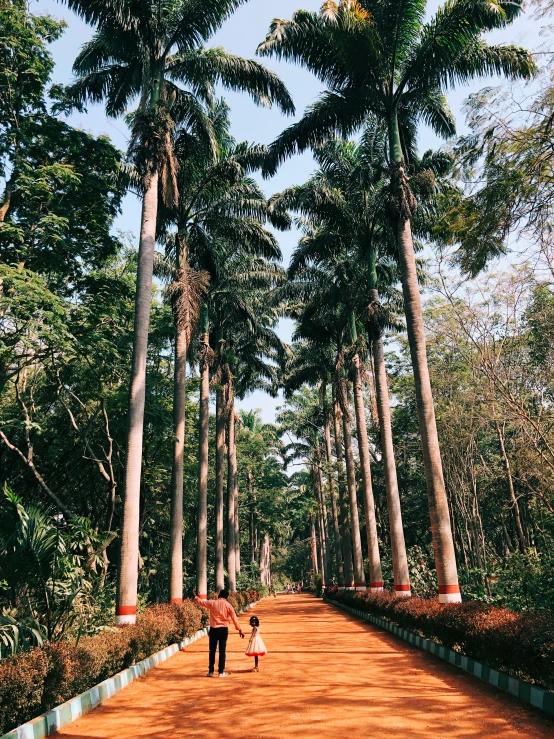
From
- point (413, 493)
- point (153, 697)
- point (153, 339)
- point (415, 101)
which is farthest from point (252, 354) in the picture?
point (153, 697)

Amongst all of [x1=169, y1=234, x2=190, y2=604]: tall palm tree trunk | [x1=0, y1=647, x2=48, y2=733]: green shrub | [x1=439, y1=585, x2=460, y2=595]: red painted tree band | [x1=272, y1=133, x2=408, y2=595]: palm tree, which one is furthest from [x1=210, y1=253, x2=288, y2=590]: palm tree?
[x1=0, y1=647, x2=48, y2=733]: green shrub

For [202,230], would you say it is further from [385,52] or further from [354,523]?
[354,523]

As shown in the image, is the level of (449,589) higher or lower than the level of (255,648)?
higher

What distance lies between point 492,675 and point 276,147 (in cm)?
1405

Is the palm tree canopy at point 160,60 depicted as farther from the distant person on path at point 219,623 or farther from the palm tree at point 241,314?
the distant person on path at point 219,623

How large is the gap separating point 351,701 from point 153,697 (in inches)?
107

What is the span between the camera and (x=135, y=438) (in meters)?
11.5

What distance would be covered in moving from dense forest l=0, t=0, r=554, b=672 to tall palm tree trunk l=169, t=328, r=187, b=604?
0.06 metres

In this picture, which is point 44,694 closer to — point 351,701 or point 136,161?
point 351,701

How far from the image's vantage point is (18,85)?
1405 centimetres

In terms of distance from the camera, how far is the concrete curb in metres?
5.92

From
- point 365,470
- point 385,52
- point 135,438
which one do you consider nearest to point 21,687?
point 135,438

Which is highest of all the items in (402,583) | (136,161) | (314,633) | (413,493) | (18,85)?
(18,85)

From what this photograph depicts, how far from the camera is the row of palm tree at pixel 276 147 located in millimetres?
12581
